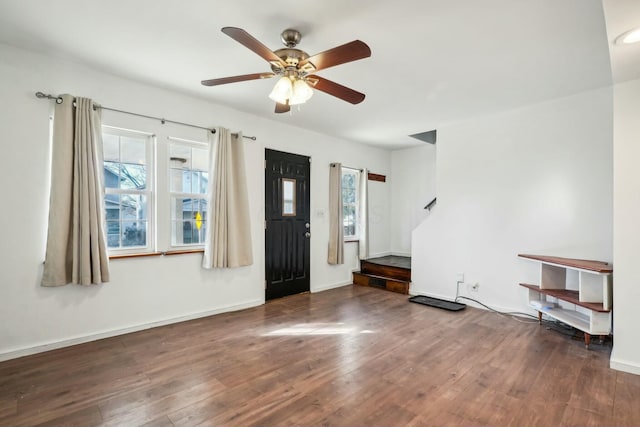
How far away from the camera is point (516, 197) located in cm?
400

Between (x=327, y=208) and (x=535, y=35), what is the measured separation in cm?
364

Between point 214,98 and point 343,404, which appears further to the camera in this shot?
point 214,98

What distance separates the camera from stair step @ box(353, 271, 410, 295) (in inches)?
203

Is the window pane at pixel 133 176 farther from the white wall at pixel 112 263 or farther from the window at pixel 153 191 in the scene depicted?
the white wall at pixel 112 263

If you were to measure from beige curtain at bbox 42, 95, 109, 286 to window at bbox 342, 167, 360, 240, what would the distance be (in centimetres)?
391

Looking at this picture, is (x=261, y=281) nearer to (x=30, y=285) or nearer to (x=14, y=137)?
(x=30, y=285)

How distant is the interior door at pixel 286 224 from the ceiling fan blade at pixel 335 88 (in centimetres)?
217

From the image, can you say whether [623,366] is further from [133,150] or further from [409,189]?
[133,150]

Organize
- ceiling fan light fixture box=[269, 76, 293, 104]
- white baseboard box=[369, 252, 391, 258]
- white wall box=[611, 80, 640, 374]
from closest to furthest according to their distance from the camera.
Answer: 1. ceiling fan light fixture box=[269, 76, 293, 104]
2. white wall box=[611, 80, 640, 374]
3. white baseboard box=[369, 252, 391, 258]

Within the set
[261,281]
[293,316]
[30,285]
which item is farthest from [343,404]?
[30,285]

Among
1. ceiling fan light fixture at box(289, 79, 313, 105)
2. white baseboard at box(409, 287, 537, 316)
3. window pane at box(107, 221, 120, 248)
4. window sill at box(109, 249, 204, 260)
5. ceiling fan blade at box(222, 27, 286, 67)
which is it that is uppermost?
ceiling fan blade at box(222, 27, 286, 67)

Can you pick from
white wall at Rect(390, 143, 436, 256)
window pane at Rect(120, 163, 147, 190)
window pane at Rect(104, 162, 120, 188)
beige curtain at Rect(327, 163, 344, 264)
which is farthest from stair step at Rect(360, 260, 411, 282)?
window pane at Rect(104, 162, 120, 188)

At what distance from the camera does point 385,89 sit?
344 centimetres

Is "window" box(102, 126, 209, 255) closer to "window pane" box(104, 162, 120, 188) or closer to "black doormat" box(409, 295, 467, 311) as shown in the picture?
"window pane" box(104, 162, 120, 188)
